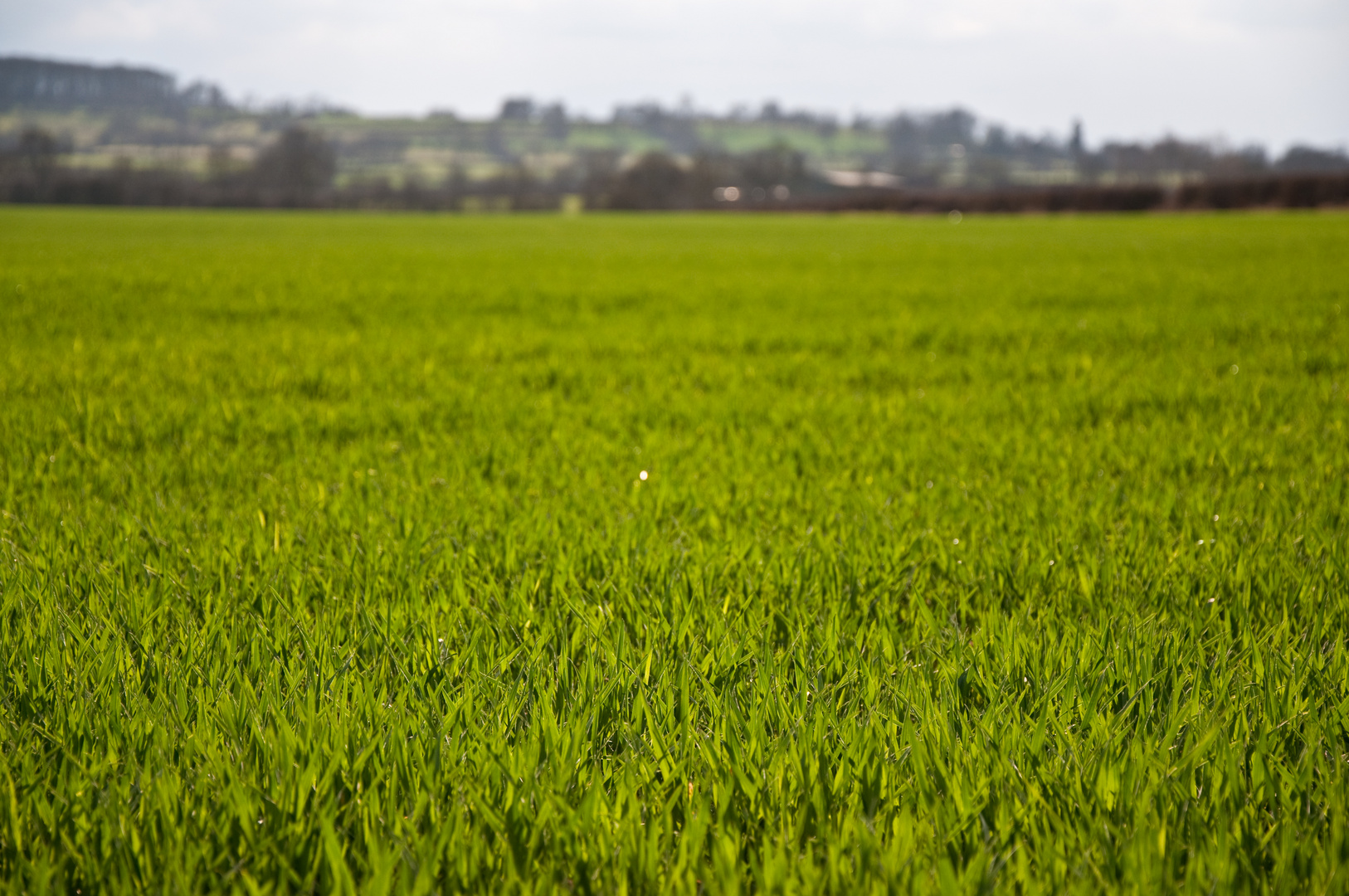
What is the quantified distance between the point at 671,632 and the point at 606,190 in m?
126

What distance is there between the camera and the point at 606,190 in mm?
122500

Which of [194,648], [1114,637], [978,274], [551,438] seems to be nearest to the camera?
[194,648]

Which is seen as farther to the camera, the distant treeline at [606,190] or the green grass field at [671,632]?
the distant treeline at [606,190]

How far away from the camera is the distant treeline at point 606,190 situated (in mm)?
62625

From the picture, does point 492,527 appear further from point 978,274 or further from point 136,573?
point 978,274

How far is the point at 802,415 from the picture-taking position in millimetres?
5055

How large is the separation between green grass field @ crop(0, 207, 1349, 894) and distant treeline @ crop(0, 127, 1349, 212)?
67690 mm

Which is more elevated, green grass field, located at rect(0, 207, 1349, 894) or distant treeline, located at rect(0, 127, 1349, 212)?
distant treeline, located at rect(0, 127, 1349, 212)

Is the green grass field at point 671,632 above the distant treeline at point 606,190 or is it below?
below

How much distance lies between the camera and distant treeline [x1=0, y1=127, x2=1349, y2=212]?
205ft

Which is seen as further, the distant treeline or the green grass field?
the distant treeline

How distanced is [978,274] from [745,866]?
14616 mm

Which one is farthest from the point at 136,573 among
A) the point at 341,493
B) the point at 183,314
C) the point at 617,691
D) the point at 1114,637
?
the point at 183,314

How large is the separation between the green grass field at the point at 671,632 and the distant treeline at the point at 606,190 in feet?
222
